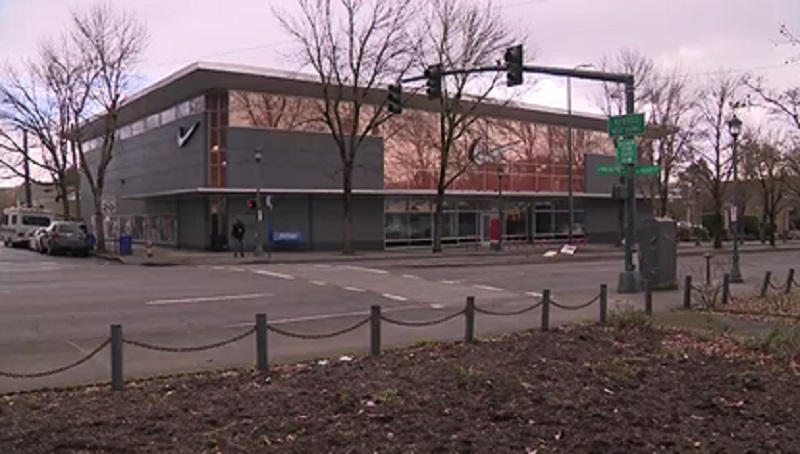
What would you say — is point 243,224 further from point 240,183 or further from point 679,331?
point 679,331

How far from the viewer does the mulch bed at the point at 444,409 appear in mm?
5438

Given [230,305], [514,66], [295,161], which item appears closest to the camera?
[230,305]

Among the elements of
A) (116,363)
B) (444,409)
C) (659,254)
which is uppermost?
(659,254)

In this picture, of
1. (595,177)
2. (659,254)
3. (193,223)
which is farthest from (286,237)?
(595,177)

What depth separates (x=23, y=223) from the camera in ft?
170

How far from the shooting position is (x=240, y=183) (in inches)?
1534

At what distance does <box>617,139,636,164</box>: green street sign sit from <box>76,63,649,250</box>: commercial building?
21455mm

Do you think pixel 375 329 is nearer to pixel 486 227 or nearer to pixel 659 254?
pixel 659 254

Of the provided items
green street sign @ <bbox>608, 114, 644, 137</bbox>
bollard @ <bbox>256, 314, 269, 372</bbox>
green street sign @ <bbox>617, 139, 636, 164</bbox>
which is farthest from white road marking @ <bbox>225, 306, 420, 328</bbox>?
green street sign @ <bbox>608, 114, 644, 137</bbox>

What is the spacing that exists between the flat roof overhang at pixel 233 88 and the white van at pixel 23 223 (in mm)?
8906

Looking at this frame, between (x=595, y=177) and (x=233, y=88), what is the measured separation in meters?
30.8

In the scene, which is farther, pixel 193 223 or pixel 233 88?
pixel 193 223

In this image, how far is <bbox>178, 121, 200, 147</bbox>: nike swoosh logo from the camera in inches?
1588

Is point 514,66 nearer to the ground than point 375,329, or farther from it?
farther from it
